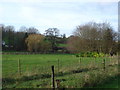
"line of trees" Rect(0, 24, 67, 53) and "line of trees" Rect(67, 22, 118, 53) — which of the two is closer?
"line of trees" Rect(67, 22, 118, 53)

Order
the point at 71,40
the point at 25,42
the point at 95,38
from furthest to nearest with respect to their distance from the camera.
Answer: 1. the point at 25,42
2. the point at 71,40
3. the point at 95,38

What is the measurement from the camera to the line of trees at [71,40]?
214 feet

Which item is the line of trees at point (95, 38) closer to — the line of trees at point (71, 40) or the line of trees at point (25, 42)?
the line of trees at point (71, 40)

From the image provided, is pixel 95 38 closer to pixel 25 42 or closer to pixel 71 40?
pixel 71 40

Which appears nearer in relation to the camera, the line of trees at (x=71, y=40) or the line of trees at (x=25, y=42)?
the line of trees at (x=71, y=40)

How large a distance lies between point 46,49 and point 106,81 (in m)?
78.6

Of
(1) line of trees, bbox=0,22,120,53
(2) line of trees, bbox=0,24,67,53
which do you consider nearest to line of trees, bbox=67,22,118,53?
(1) line of trees, bbox=0,22,120,53

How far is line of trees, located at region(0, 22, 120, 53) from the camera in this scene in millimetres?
65250

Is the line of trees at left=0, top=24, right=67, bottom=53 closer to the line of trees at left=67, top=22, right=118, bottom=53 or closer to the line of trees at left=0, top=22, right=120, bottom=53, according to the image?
the line of trees at left=0, top=22, right=120, bottom=53

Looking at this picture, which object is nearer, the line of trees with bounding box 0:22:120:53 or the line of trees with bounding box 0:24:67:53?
the line of trees with bounding box 0:22:120:53

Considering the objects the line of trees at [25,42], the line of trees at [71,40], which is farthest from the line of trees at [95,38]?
the line of trees at [25,42]

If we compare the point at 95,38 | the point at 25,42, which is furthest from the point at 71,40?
the point at 25,42

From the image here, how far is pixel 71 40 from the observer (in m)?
76.8

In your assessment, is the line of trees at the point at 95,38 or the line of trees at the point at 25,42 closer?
the line of trees at the point at 95,38
